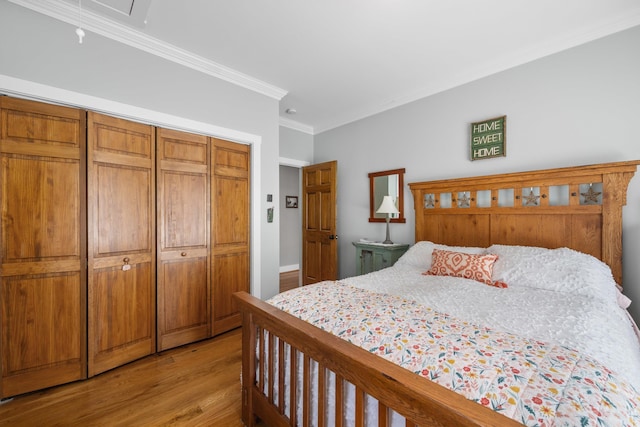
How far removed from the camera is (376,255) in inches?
129

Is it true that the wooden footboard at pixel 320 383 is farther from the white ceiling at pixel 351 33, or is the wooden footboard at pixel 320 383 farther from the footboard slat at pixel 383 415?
the white ceiling at pixel 351 33

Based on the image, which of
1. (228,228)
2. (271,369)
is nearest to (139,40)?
(228,228)

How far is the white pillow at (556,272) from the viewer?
5.44 ft

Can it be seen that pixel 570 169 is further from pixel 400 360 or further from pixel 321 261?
pixel 321 261

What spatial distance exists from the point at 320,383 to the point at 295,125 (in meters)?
3.82

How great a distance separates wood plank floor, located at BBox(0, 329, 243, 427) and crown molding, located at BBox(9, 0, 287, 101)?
8.58 feet

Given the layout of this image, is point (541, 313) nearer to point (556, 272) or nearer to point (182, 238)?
point (556, 272)

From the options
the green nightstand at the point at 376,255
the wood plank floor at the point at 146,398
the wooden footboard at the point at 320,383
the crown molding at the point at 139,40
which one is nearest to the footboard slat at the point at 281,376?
the wooden footboard at the point at 320,383

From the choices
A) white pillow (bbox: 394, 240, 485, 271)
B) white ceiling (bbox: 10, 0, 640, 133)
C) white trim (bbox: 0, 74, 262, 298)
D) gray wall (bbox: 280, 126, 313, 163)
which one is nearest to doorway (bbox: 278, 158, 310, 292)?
gray wall (bbox: 280, 126, 313, 163)

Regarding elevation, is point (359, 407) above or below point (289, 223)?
below

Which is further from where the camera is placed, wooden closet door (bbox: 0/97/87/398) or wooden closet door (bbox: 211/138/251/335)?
wooden closet door (bbox: 211/138/251/335)

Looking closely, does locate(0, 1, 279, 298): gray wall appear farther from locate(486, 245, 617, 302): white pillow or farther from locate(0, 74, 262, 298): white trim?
locate(486, 245, 617, 302): white pillow

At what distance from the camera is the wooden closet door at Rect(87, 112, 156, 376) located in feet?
6.61

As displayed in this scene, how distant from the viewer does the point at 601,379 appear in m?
0.80
